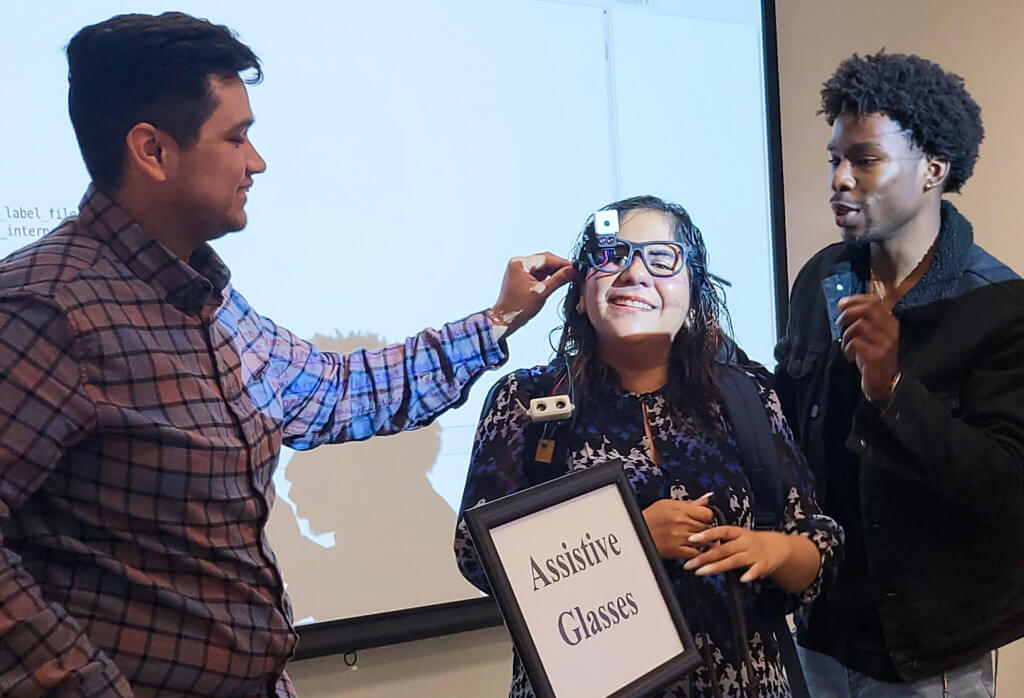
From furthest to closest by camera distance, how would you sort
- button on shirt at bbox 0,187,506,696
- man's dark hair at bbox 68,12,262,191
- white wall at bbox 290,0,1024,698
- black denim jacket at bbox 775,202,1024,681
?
white wall at bbox 290,0,1024,698 < black denim jacket at bbox 775,202,1024,681 < man's dark hair at bbox 68,12,262,191 < button on shirt at bbox 0,187,506,696

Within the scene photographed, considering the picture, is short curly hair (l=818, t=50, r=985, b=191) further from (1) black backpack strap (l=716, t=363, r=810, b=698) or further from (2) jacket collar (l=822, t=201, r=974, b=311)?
(1) black backpack strap (l=716, t=363, r=810, b=698)

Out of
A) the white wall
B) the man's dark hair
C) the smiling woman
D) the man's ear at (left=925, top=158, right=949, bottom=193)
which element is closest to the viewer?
the man's dark hair

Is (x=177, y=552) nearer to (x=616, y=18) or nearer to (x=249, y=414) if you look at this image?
(x=249, y=414)

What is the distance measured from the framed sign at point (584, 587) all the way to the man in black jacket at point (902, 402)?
45cm

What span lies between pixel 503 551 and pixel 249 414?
1.13 feet

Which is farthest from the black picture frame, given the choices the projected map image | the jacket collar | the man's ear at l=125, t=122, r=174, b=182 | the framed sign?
the man's ear at l=125, t=122, r=174, b=182

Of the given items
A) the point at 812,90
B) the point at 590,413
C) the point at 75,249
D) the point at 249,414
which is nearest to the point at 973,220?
the point at 812,90

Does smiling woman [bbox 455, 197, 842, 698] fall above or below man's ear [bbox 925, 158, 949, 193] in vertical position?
below

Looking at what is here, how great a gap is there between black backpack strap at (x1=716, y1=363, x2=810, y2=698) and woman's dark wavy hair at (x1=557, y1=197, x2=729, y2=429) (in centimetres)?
3

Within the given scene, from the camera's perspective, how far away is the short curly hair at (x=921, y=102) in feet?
4.98

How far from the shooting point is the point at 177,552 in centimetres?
104

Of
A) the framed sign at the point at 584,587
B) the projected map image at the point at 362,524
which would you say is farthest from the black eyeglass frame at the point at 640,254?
the projected map image at the point at 362,524

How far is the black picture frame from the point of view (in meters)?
1.66

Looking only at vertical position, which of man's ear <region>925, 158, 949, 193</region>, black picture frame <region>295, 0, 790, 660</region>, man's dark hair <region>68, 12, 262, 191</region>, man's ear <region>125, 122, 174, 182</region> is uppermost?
man's dark hair <region>68, 12, 262, 191</region>
